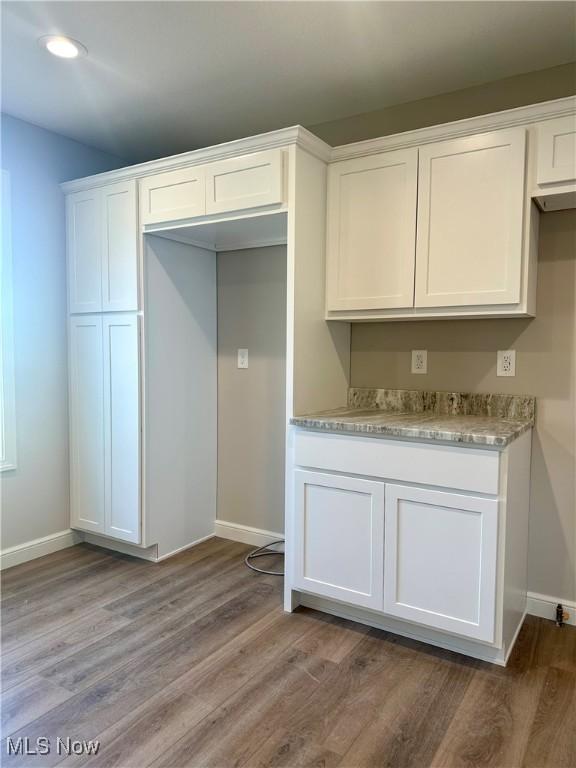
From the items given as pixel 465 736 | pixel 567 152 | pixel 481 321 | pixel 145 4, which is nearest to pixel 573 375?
pixel 481 321

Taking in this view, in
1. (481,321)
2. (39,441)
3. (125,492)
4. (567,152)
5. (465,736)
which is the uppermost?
(567,152)

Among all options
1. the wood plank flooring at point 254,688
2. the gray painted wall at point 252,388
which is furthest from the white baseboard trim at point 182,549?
the wood plank flooring at point 254,688

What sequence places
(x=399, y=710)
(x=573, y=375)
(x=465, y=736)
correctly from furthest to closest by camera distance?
(x=573, y=375) → (x=399, y=710) → (x=465, y=736)

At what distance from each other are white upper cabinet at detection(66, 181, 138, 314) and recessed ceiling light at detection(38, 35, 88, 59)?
2.13 feet

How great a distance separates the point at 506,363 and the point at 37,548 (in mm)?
2782

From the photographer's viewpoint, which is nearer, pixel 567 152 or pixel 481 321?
pixel 567 152

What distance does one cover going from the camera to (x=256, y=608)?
2504 mm

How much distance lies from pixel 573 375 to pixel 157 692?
6.92 ft

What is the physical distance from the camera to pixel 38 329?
3070 millimetres

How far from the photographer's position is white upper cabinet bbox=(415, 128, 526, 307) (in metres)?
2.12

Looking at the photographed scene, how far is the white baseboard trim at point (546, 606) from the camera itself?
2.36m

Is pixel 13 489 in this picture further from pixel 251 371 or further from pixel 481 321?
pixel 481 321

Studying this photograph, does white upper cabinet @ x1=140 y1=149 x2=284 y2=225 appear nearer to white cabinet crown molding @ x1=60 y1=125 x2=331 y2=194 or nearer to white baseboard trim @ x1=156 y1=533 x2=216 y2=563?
white cabinet crown molding @ x1=60 y1=125 x2=331 y2=194

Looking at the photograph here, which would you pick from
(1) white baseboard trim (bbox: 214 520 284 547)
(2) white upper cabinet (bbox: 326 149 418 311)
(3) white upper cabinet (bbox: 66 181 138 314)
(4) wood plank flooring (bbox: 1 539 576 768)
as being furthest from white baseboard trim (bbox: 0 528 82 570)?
(2) white upper cabinet (bbox: 326 149 418 311)
